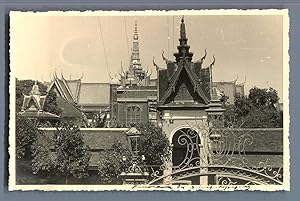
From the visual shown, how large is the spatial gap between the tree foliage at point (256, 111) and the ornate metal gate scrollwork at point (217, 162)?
0.02 metres

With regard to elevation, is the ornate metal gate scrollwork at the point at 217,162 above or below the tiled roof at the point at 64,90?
below

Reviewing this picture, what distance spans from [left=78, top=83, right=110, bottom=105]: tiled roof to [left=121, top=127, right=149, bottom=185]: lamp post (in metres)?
0.10

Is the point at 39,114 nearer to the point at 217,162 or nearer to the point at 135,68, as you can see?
the point at 135,68

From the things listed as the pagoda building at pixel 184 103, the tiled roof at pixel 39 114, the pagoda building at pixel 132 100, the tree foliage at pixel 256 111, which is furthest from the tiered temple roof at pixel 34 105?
the tree foliage at pixel 256 111

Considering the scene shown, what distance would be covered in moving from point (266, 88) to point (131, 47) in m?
0.33

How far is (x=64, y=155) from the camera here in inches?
49.3

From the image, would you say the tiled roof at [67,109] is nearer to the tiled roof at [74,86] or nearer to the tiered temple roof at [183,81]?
the tiled roof at [74,86]

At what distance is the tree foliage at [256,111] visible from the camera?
4.06 ft

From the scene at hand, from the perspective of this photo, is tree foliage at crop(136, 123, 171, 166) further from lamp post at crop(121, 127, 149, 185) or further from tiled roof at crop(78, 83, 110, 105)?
tiled roof at crop(78, 83, 110, 105)

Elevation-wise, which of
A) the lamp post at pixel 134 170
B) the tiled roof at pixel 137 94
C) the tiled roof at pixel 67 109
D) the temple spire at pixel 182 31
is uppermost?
the temple spire at pixel 182 31

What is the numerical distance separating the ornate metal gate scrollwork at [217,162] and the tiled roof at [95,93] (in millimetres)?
191

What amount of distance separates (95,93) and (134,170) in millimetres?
205

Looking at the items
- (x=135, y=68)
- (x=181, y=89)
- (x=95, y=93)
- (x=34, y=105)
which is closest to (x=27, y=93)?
(x=34, y=105)
